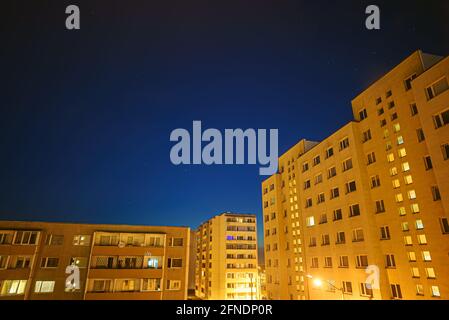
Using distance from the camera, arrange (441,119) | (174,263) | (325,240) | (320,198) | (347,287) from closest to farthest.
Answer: (441,119) < (347,287) < (325,240) < (174,263) < (320,198)

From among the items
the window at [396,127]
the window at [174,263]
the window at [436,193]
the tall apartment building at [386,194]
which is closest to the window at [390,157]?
the tall apartment building at [386,194]

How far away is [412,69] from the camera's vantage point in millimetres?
31641

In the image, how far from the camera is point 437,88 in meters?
26.7

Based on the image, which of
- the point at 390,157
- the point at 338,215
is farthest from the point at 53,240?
the point at 390,157

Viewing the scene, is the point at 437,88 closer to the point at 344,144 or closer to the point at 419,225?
the point at 419,225

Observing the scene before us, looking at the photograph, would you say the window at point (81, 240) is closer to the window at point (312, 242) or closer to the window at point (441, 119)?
the window at point (312, 242)

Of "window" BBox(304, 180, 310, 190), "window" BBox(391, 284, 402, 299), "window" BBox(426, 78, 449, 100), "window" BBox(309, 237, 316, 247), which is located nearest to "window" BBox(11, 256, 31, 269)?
"window" BBox(309, 237, 316, 247)

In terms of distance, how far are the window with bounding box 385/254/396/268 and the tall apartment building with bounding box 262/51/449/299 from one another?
0.11m

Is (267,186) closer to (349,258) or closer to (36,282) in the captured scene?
(349,258)

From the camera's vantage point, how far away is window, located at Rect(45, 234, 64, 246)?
39.1 m

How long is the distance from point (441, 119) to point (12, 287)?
53.9 m

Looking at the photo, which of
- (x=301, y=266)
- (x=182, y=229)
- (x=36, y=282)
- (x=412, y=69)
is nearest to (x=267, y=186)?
(x=301, y=266)
